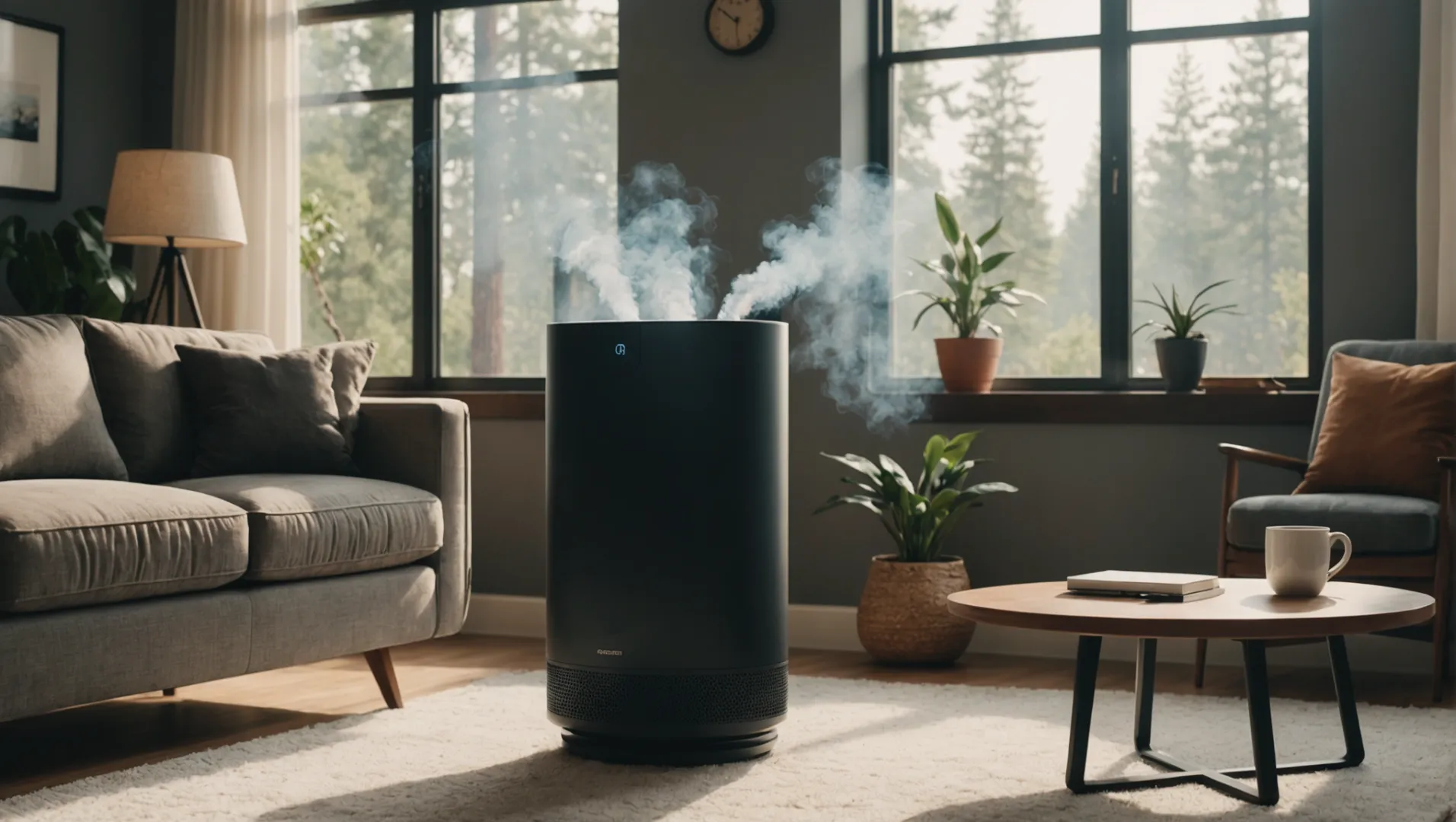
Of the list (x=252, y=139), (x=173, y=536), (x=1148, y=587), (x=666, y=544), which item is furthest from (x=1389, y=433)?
(x=252, y=139)

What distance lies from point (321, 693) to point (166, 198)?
162 cm

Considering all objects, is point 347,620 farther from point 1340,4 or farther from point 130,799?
point 1340,4

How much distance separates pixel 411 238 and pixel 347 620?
232 centimetres

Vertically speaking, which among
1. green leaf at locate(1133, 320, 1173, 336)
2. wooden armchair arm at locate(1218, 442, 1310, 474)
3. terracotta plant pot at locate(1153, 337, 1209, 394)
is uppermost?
green leaf at locate(1133, 320, 1173, 336)

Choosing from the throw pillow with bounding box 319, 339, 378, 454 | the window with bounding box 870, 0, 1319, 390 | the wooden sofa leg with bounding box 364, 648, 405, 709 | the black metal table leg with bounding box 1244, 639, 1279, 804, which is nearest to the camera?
the black metal table leg with bounding box 1244, 639, 1279, 804

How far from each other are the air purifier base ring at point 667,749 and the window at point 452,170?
88.2 inches

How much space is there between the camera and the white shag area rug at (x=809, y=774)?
2271mm

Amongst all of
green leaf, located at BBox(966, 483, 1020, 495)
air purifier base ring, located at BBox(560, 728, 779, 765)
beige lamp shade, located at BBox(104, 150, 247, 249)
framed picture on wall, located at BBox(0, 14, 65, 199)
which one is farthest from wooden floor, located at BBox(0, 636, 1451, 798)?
framed picture on wall, located at BBox(0, 14, 65, 199)

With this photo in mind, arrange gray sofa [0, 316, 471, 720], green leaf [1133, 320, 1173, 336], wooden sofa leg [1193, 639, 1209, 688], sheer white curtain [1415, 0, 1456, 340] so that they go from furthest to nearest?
1. green leaf [1133, 320, 1173, 336]
2. sheer white curtain [1415, 0, 1456, 340]
3. wooden sofa leg [1193, 639, 1209, 688]
4. gray sofa [0, 316, 471, 720]

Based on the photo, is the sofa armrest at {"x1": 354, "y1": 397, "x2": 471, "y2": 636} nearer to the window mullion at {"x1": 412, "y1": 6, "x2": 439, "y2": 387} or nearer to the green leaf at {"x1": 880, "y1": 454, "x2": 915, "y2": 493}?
the green leaf at {"x1": 880, "y1": 454, "x2": 915, "y2": 493}

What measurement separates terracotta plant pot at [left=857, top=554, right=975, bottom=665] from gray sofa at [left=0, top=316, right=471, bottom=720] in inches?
44.7

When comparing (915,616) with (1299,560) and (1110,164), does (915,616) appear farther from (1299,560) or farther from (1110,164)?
(1299,560)

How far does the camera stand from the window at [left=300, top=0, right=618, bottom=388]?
192 inches

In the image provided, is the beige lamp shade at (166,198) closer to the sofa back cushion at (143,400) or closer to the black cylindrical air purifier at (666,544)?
the sofa back cushion at (143,400)
